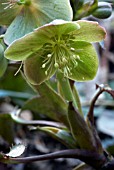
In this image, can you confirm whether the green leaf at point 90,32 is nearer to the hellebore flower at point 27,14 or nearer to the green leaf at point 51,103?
the hellebore flower at point 27,14

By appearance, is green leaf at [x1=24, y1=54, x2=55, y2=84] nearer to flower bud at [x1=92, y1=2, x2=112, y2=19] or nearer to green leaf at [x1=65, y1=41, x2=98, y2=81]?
green leaf at [x1=65, y1=41, x2=98, y2=81]

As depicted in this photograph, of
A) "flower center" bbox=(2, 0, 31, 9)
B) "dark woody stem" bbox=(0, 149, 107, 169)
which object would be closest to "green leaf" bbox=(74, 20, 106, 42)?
"flower center" bbox=(2, 0, 31, 9)

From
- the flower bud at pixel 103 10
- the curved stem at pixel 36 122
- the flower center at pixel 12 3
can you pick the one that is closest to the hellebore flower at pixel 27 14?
the flower center at pixel 12 3

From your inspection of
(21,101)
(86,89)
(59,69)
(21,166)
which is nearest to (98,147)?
(59,69)

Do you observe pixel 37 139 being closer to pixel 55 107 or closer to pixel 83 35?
pixel 55 107

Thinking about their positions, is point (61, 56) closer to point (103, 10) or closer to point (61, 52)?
point (61, 52)

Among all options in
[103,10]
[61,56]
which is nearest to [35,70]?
[61,56]
